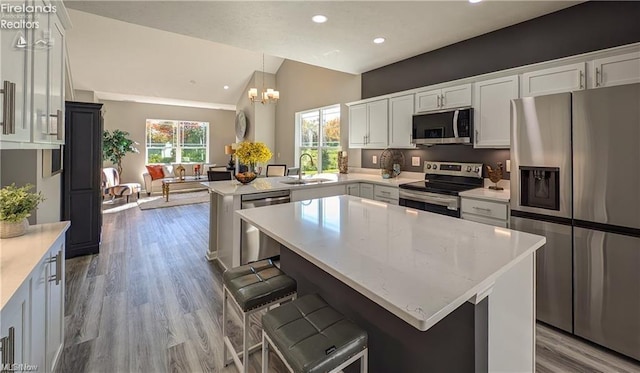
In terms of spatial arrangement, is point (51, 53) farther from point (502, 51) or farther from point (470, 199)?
point (502, 51)

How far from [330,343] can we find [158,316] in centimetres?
193

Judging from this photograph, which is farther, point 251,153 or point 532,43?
point 251,153

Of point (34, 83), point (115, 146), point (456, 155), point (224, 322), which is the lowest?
point (224, 322)

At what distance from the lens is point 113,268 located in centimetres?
332

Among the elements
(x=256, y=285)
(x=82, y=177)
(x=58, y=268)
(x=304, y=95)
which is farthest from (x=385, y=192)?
(x=82, y=177)

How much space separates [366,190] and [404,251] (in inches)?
114

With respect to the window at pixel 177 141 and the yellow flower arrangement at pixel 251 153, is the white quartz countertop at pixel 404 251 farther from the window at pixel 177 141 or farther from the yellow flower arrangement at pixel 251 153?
the window at pixel 177 141

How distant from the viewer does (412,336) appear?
1.33 m

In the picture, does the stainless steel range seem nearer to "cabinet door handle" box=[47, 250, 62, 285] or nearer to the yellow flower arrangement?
the yellow flower arrangement

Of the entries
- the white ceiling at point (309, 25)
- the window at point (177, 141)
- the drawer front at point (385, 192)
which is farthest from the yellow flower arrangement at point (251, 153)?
the window at point (177, 141)

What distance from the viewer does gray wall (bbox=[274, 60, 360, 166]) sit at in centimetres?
541

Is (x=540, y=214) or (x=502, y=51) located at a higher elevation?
(x=502, y=51)

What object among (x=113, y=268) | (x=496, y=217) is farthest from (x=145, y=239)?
(x=496, y=217)

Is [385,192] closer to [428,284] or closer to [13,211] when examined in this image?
[428,284]
